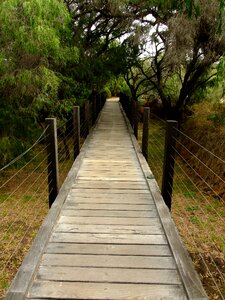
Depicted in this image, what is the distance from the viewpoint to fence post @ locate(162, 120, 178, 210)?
13.0 feet

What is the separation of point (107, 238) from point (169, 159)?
4.85ft

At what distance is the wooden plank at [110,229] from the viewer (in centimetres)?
313

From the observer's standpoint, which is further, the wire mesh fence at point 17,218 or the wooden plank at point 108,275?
the wire mesh fence at point 17,218

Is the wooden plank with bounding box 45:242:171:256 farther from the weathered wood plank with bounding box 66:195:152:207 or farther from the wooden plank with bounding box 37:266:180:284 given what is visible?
the weathered wood plank with bounding box 66:195:152:207

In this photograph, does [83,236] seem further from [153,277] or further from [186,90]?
[186,90]

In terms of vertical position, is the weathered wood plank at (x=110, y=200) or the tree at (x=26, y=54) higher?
the tree at (x=26, y=54)

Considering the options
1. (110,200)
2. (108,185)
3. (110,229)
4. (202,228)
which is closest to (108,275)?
(110,229)

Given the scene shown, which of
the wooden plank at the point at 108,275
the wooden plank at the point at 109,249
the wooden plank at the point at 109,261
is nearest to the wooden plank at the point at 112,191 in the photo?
the wooden plank at the point at 109,249

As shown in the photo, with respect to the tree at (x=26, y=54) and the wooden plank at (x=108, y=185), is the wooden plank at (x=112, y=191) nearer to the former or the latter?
the wooden plank at (x=108, y=185)

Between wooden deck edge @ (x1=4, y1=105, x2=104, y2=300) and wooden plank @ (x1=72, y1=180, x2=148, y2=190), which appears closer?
wooden deck edge @ (x1=4, y1=105, x2=104, y2=300)

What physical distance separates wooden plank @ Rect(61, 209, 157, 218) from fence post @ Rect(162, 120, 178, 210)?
1.75ft

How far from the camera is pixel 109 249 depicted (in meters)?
2.80

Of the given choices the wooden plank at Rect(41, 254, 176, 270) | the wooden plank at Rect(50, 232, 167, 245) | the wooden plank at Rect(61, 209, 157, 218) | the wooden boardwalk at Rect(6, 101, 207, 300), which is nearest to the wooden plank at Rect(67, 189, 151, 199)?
the wooden boardwalk at Rect(6, 101, 207, 300)

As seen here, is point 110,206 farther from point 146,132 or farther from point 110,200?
point 146,132
